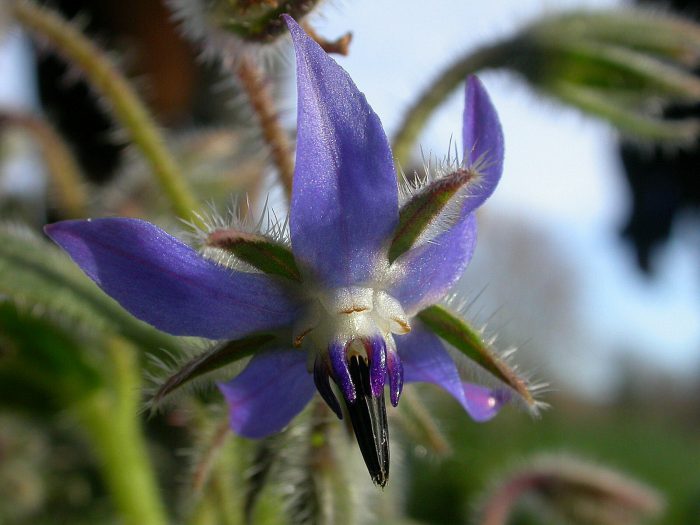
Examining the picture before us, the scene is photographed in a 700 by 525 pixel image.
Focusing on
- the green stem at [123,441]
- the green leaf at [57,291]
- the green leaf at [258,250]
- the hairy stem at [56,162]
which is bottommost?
the green stem at [123,441]

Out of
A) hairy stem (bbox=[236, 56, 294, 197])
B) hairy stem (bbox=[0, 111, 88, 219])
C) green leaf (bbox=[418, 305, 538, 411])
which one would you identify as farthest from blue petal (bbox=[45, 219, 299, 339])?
hairy stem (bbox=[0, 111, 88, 219])

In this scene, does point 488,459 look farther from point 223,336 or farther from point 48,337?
point 223,336

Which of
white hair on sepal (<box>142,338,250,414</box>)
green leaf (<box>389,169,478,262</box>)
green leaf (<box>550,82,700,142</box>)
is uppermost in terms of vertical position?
green leaf (<box>389,169,478,262</box>)

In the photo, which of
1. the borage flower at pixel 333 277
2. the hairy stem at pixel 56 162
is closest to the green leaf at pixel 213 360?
the borage flower at pixel 333 277

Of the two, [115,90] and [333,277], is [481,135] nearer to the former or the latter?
[333,277]

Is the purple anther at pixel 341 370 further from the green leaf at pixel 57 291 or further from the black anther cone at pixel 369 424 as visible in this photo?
the green leaf at pixel 57 291

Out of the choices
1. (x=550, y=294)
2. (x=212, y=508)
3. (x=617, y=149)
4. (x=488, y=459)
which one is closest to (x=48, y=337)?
(x=212, y=508)

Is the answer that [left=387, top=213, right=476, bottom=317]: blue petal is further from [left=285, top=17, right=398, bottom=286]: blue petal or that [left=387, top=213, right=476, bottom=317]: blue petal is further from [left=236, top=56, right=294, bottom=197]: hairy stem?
[left=236, top=56, right=294, bottom=197]: hairy stem
